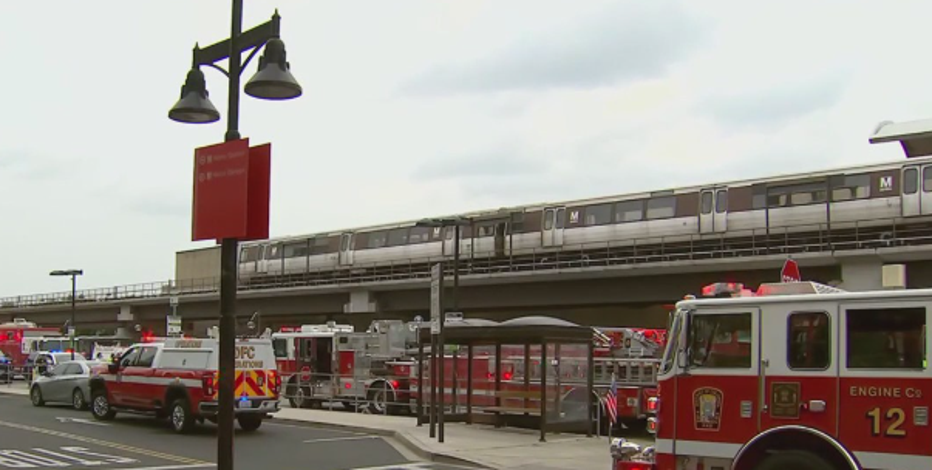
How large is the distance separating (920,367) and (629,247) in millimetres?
33808

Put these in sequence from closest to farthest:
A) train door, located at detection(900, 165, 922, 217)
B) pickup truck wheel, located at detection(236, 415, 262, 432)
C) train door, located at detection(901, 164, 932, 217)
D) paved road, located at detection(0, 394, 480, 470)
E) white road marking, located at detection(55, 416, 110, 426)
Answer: paved road, located at detection(0, 394, 480, 470) → pickup truck wheel, located at detection(236, 415, 262, 432) → white road marking, located at detection(55, 416, 110, 426) → train door, located at detection(901, 164, 932, 217) → train door, located at detection(900, 165, 922, 217)

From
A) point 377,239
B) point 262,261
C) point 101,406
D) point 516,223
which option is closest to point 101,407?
point 101,406

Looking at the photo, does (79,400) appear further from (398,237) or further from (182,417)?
(398,237)

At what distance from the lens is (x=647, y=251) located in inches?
1628

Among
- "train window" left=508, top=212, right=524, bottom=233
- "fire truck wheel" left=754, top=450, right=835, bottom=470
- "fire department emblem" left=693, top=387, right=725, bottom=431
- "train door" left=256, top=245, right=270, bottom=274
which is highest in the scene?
"train window" left=508, top=212, right=524, bottom=233

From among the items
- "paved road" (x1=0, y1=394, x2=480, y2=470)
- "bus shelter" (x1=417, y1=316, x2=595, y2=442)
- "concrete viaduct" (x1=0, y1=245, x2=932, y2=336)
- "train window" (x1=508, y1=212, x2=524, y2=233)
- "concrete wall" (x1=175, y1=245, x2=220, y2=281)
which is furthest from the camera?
"concrete wall" (x1=175, y1=245, x2=220, y2=281)

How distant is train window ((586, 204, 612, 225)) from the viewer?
43375mm

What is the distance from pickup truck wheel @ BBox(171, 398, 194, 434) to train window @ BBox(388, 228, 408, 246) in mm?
33428

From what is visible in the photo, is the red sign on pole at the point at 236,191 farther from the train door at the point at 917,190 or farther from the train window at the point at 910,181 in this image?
the train window at the point at 910,181

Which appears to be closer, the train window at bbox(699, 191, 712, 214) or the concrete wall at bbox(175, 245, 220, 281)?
the train window at bbox(699, 191, 712, 214)

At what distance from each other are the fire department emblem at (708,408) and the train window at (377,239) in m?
45.9

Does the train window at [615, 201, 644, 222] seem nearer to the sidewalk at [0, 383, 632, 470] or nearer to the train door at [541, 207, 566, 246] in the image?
the train door at [541, 207, 566, 246]

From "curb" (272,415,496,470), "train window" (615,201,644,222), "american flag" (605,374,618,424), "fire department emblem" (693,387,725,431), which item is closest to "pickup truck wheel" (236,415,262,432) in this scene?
"curb" (272,415,496,470)

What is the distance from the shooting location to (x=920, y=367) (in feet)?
28.9
